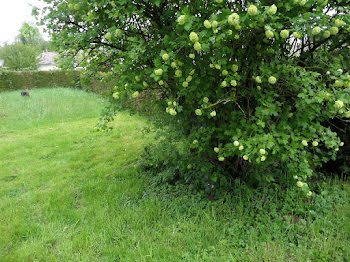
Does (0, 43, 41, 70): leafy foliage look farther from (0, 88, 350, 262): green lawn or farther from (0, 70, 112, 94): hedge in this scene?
(0, 88, 350, 262): green lawn

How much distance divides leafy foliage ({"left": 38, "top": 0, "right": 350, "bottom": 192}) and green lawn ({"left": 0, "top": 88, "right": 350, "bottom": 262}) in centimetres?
48

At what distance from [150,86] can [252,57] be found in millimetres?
1091

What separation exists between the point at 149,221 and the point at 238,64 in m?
1.87

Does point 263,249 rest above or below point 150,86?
below

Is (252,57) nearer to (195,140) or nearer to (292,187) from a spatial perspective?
(195,140)

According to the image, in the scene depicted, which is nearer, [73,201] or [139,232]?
[139,232]

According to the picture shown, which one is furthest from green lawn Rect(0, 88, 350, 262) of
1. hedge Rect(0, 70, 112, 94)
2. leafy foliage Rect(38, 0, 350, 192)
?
hedge Rect(0, 70, 112, 94)

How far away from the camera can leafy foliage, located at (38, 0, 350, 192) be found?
6.06ft

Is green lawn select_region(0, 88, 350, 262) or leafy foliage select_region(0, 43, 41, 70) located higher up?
leafy foliage select_region(0, 43, 41, 70)

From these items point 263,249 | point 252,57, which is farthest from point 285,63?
point 263,249

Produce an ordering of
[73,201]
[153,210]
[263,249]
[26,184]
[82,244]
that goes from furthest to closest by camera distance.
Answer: [26,184]
[73,201]
[153,210]
[82,244]
[263,249]

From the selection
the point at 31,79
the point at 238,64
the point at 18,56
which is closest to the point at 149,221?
the point at 238,64

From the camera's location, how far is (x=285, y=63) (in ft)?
7.45

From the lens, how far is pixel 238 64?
2.25 m
